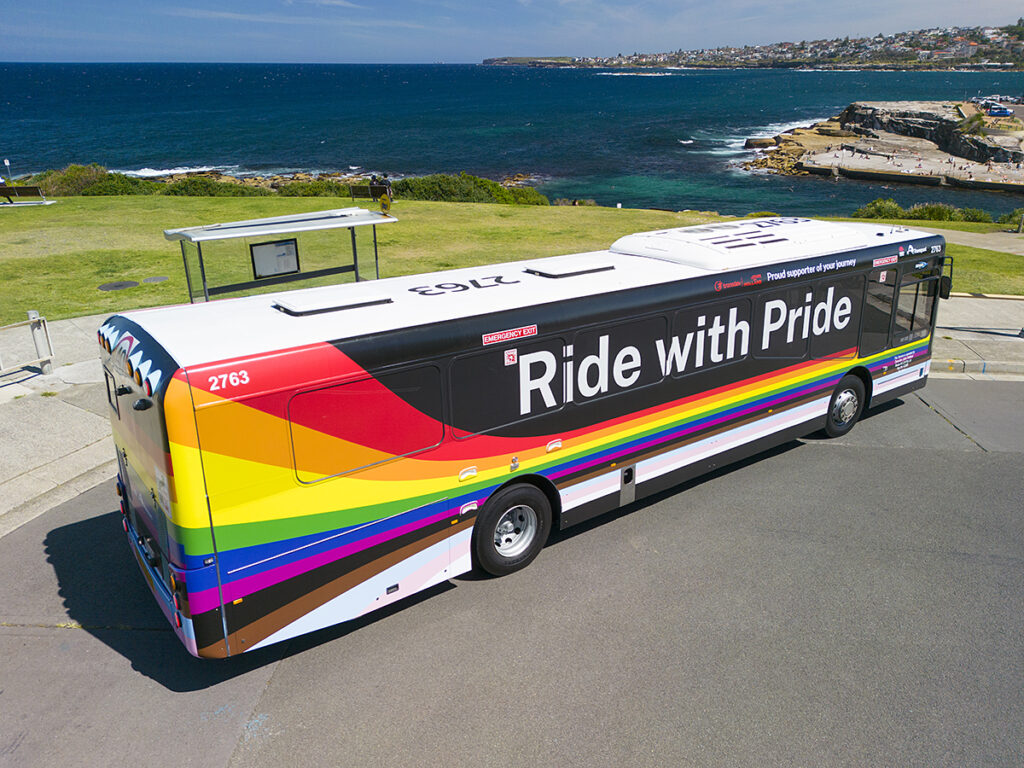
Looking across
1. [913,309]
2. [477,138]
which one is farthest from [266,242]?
[477,138]

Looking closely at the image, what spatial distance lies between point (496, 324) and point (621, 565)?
9.44 ft

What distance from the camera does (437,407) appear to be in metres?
6.29

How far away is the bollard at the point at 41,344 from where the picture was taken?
11.7 m

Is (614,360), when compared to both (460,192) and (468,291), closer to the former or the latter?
(468,291)

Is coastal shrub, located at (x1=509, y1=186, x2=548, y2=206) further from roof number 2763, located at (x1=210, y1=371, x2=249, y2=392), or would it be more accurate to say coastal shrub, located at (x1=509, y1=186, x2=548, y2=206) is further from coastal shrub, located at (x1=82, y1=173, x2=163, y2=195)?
roof number 2763, located at (x1=210, y1=371, x2=249, y2=392)

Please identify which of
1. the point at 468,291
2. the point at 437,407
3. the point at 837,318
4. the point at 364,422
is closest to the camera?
the point at 364,422

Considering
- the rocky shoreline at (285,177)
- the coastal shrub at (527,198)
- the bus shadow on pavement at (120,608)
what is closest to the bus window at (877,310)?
the bus shadow on pavement at (120,608)

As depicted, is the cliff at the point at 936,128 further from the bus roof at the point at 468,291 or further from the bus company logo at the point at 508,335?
the bus company logo at the point at 508,335

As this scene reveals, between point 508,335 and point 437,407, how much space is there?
3.18 feet

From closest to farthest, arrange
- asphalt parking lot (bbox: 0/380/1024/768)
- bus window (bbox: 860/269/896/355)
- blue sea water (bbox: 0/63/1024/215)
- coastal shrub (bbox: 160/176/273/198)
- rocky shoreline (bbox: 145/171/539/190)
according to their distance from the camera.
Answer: asphalt parking lot (bbox: 0/380/1024/768) → bus window (bbox: 860/269/896/355) → coastal shrub (bbox: 160/176/273/198) → rocky shoreline (bbox: 145/171/539/190) → blue sea water (bbox: 0/63/1024/215)

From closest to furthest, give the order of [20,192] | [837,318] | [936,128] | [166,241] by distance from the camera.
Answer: [837,318] → [166,241] → [20,192] → [936,128]

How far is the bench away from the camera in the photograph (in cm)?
2838

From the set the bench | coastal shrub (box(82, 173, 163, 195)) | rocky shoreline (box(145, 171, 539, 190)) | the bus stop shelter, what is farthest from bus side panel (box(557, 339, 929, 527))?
rocky shoreline (box(145, 171, 539, 190))

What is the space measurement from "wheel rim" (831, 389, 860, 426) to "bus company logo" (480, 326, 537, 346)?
5.60 metres
